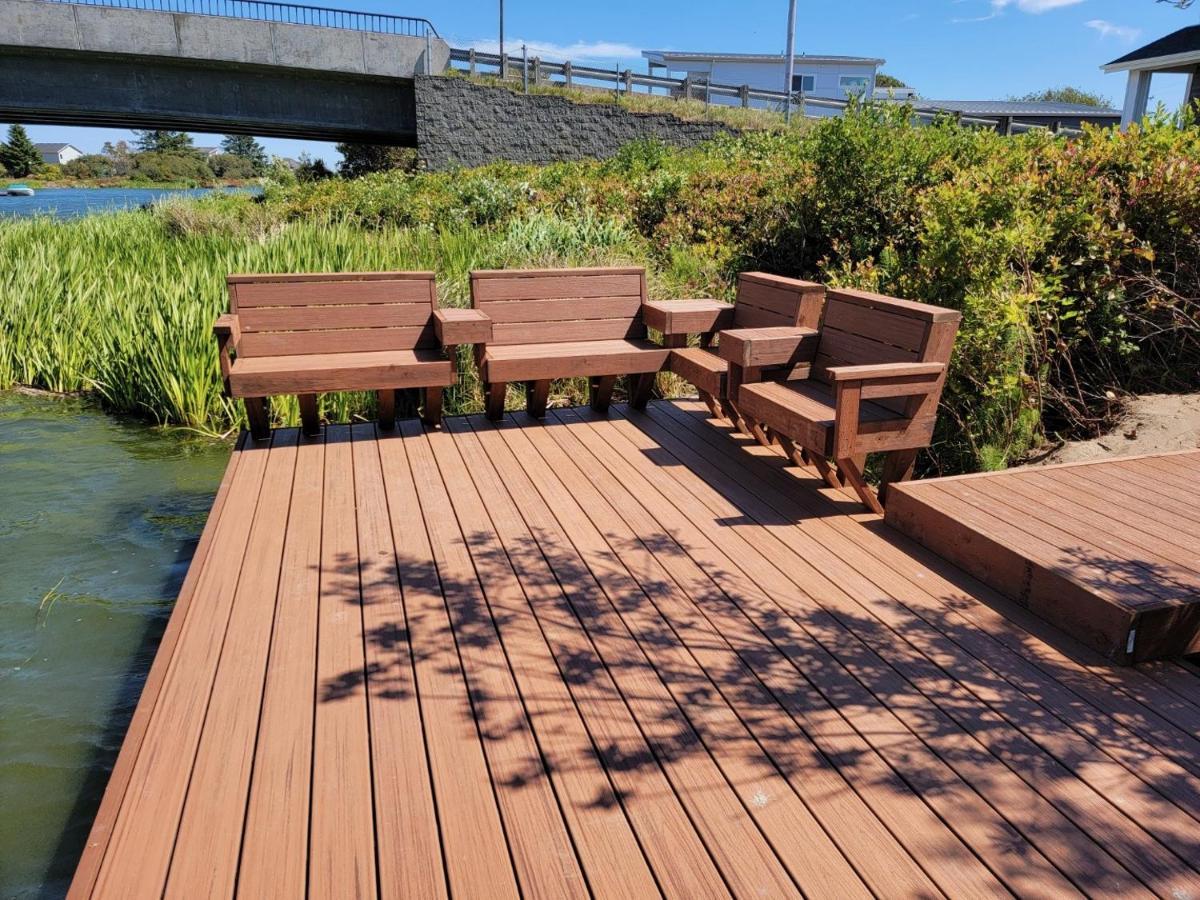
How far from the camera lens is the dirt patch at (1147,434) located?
176 inches

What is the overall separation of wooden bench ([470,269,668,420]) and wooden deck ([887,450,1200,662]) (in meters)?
1.97

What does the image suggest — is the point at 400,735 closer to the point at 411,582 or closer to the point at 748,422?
the point at 411,582

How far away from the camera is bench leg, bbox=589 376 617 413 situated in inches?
201

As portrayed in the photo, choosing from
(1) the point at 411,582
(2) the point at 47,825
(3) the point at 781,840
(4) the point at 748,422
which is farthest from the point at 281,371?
(3) the point at 781,840

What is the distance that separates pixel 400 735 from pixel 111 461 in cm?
461

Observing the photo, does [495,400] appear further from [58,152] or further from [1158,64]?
[58,152]

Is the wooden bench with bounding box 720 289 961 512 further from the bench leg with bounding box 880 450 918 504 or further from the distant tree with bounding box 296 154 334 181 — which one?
the distant tree with bounding box 296 154 334 181

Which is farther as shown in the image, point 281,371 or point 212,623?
point 281,371

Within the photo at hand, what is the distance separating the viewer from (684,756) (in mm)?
2088

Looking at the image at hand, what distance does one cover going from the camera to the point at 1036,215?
508cm

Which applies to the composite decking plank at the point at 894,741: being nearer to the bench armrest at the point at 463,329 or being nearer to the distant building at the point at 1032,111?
the bench armrest at the point at 463,329

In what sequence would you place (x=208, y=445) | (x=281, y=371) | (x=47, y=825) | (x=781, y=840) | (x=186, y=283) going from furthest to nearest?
(x=186, y=283) → (x=208, y=445) → (x=281, y=371) → (x=47, y=825) → (x=781, y=840)

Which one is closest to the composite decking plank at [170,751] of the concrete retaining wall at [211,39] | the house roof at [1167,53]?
the house roof at [1167,53]

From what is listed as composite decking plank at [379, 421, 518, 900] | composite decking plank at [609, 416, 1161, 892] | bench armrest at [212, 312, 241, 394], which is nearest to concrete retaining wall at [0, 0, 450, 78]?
bench armrest at [212, 312, 241, 394]
